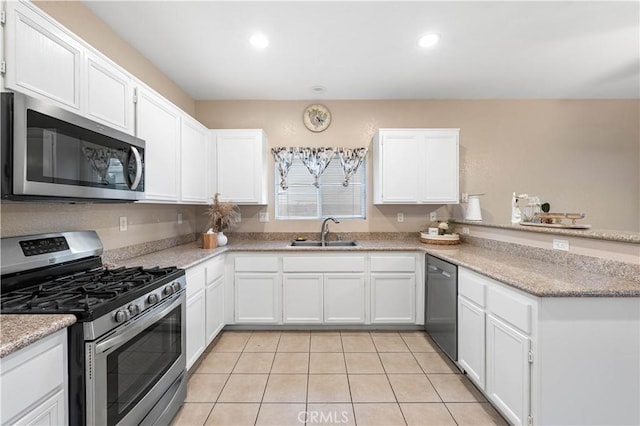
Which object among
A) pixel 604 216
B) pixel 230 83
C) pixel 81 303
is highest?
pixel 230 83

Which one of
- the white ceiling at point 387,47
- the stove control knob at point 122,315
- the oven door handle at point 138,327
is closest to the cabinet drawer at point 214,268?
the oven door handle at point 138,327

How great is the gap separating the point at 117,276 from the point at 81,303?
0.50 metres

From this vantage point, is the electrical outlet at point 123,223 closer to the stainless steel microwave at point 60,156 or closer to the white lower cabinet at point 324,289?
the stainless steel microwave at point 60,156

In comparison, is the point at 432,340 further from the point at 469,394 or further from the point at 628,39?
the point at 628,39

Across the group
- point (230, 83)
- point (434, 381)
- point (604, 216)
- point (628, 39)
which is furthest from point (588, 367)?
point (230, 83)

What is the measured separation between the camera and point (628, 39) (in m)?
2.42

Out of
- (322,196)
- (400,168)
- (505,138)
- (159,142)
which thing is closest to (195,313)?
(159,142)

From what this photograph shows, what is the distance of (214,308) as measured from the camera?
266 cm

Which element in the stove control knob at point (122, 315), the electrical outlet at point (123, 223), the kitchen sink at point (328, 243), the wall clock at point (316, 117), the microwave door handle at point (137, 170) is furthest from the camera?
the wall clock at point (316, 117)

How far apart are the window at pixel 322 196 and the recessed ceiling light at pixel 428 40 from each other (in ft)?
5.02

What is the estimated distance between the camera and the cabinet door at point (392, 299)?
3.03 meters

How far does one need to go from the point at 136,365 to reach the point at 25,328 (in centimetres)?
59

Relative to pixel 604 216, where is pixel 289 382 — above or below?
below

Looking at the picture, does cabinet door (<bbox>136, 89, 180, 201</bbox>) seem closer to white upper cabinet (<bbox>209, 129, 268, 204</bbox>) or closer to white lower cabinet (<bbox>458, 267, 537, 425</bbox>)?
white upper cabinet (<bbox>209, 129, 268, 204</bbox>)
